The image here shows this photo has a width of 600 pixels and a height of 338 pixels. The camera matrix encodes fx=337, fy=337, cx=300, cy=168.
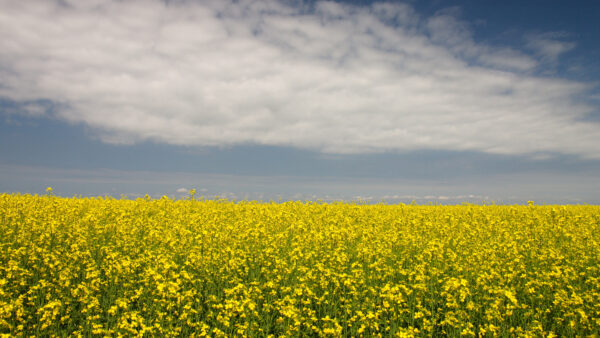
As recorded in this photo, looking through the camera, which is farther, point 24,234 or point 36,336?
point 24,234

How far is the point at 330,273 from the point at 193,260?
10.2 ft

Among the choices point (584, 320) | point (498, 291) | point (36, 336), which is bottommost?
point (36, 336)

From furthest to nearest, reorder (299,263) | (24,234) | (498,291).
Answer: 1. (24,234)
2. (299,263)
3. (498,291)

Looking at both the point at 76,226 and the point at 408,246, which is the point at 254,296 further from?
the point at 76,226

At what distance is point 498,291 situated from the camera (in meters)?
6.63

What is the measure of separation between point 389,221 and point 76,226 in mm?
11836

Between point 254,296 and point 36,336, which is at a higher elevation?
point 254,296

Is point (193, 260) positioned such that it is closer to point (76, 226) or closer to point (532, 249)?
point (76, 226)

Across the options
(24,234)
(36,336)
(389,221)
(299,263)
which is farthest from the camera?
(389,221)

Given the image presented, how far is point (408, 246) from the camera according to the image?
35.1 feet

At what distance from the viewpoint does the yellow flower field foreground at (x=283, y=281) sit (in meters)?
6.37

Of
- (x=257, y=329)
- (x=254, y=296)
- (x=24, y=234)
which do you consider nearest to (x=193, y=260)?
(x=254, y=296)

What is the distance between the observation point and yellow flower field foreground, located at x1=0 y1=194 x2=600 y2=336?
20.9 feet

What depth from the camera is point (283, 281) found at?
25.8ft
